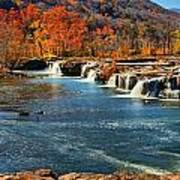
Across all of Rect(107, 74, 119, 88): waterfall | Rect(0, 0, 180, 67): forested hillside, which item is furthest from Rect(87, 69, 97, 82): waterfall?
Rect(0, 0, 180, 67): forested hillside

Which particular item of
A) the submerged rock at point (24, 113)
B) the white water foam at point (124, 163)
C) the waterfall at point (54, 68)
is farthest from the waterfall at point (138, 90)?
the waterfall at point (54, 68)

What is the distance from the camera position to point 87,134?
28688 millimetres

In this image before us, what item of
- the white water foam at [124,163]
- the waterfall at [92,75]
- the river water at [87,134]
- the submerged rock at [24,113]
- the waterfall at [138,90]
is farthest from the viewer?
the waterfall at [92,75]

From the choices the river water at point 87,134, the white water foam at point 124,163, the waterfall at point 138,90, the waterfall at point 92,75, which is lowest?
the white water foam at point 124,163

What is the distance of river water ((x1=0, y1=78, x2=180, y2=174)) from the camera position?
23016 millimetres

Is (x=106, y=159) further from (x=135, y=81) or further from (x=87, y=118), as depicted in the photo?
(x=135, y=81)

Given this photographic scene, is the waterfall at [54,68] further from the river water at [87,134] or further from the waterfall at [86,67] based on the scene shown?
the river water at [87,134]

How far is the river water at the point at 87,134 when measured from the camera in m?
23.0

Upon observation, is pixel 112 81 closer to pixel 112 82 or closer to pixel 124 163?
pixel 112 82

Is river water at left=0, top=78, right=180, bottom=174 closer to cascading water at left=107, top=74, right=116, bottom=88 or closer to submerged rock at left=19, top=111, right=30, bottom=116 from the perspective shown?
submerged rock at left=19, top=111, right=30, bottom=116

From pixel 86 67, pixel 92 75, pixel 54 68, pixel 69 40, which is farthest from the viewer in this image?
pixel 69 40

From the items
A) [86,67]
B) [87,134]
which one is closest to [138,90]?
[87,134]

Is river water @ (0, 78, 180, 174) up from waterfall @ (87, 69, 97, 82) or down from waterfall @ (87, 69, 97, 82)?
down

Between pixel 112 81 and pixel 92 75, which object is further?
pixel 92 75
